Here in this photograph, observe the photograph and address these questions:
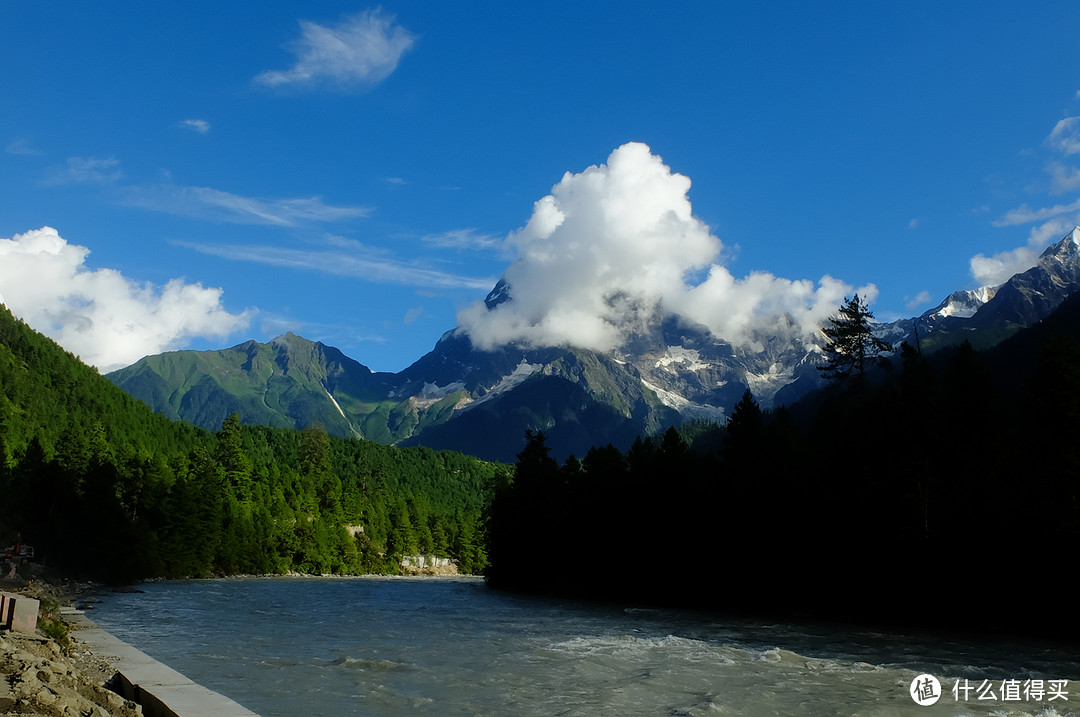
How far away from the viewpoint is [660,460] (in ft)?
258

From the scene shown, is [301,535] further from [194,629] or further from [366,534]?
[194,629]

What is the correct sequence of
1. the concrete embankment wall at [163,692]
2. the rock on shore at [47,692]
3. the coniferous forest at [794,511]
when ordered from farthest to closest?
the coniferous forest at [794,511], the concrete embankment wall at [163,692], the rock on shore at [47,692]

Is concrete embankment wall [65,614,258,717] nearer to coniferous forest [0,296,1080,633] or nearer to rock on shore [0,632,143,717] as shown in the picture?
rock on shore [0,632,143,717]

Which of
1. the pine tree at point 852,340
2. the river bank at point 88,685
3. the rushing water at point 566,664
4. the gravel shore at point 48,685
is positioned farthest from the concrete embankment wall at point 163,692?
the pine tree at point 852,340

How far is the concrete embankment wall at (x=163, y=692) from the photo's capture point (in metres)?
16.6

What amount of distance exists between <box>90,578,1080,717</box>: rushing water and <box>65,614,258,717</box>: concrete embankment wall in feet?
7.42

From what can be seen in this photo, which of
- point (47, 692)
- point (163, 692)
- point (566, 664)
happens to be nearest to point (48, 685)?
point (47, 692)

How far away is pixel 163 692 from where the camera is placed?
62.3 feet

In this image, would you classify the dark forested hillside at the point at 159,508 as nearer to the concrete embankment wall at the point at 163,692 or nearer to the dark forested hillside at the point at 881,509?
the dark forested hillside at the point at 881,509

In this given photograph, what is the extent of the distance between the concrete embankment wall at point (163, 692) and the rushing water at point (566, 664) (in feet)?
7.42

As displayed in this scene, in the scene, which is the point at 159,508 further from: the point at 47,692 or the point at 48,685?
the point at 47,692

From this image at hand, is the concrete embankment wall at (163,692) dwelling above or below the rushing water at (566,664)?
above

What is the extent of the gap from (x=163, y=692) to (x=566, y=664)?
61.2ft

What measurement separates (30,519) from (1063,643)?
107 meters
